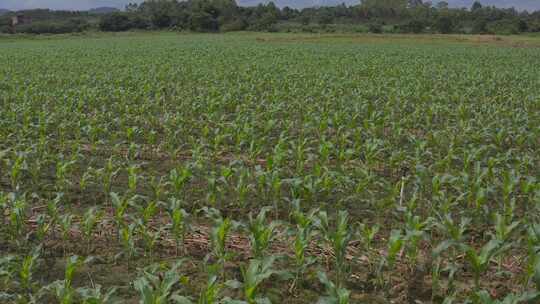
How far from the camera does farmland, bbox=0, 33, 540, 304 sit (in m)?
3.63

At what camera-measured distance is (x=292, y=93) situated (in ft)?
41.4

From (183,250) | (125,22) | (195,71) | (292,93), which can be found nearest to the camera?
(183,250)

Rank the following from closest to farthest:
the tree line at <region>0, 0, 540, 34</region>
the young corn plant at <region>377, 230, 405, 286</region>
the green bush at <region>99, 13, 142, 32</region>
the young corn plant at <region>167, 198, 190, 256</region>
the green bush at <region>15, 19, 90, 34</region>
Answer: the young corn plant at <region>377, 230, 405, 286</region>
the young corn plant at <region>167, 198, 190, 256</region>
the tree line at <region>0, 0, 540, 34</region>
the green bush at <region>15, 19, 90, 34</region>
the green bush at <region>99, 13, 142, 32</region>

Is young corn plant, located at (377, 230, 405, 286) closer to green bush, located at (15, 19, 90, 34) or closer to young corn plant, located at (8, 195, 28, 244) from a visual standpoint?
young corn plant, located at (8, 195, 28, 244)

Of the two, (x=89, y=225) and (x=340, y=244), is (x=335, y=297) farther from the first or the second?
(x=89, y=225)

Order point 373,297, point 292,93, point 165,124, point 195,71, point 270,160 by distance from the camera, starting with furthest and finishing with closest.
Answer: point 195,71
point 292,93
point 165,124
point 270,160
point 373,297

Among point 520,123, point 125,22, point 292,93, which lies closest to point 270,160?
point 520,123

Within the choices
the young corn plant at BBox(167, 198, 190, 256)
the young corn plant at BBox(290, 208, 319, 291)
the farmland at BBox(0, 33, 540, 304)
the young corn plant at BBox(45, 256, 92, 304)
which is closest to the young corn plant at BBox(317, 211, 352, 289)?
the farmland at BBox(0, 33, 540, 304)

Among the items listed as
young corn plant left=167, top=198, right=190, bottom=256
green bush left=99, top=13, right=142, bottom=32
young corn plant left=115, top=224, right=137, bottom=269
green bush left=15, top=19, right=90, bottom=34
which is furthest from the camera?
green bush left=99, top=13, right=142, bottom=32

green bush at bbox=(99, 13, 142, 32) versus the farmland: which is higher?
green bush at bbox=(99, 13, 142, 32)

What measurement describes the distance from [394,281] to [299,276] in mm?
719

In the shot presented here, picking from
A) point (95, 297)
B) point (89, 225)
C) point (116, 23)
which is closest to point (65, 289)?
point (95, 297)

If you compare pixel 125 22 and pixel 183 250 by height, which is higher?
pixel 125 22

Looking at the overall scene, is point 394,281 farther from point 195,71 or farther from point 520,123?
point 195,71
